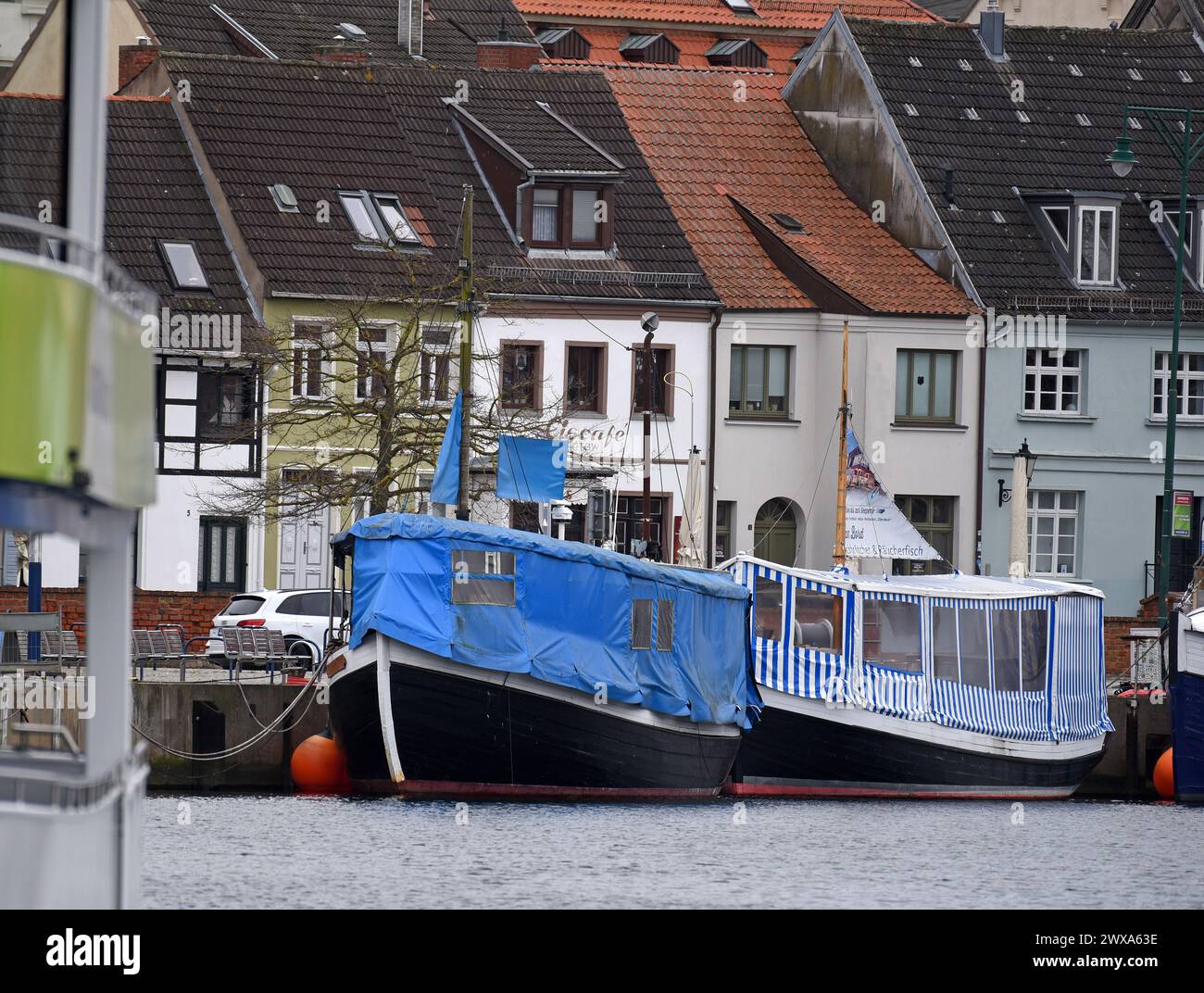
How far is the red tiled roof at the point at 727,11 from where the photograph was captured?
84.6 m

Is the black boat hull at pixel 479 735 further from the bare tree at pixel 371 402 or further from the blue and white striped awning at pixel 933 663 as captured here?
the bare tree at pixel 371 402

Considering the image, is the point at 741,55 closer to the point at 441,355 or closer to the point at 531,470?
the point at 441,355

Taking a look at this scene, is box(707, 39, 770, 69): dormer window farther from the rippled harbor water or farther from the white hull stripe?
the white hull stripe

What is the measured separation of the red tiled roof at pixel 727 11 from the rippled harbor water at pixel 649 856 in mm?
48786

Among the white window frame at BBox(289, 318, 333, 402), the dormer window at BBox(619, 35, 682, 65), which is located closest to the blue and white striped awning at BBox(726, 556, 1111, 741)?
the white window frame at BBox(289, 318, 333, 402)

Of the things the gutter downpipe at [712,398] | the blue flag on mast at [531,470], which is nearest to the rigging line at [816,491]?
the gutter downpipe at [712,398]

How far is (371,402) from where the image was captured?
46.2m

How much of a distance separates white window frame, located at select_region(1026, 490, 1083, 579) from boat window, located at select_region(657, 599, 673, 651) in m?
17.4

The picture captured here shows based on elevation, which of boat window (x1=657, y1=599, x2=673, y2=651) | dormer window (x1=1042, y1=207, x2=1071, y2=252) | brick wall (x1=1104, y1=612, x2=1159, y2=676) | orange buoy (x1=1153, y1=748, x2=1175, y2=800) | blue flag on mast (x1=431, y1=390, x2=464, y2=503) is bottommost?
orange buoy (x1=1153, y1=748, x2=1175, y2=800)

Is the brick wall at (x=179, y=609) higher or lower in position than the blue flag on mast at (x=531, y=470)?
lower

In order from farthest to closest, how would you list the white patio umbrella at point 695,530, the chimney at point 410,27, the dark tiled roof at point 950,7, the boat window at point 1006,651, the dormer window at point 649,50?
the dark tiled roof at point 950,7 → the dormer window at point 649,50 → the chimney at point 410,27 → the boat window at point 1006,651 → the white patio umbrella at point 695,530

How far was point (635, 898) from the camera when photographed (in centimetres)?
2742

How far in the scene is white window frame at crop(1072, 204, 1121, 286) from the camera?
184ft
